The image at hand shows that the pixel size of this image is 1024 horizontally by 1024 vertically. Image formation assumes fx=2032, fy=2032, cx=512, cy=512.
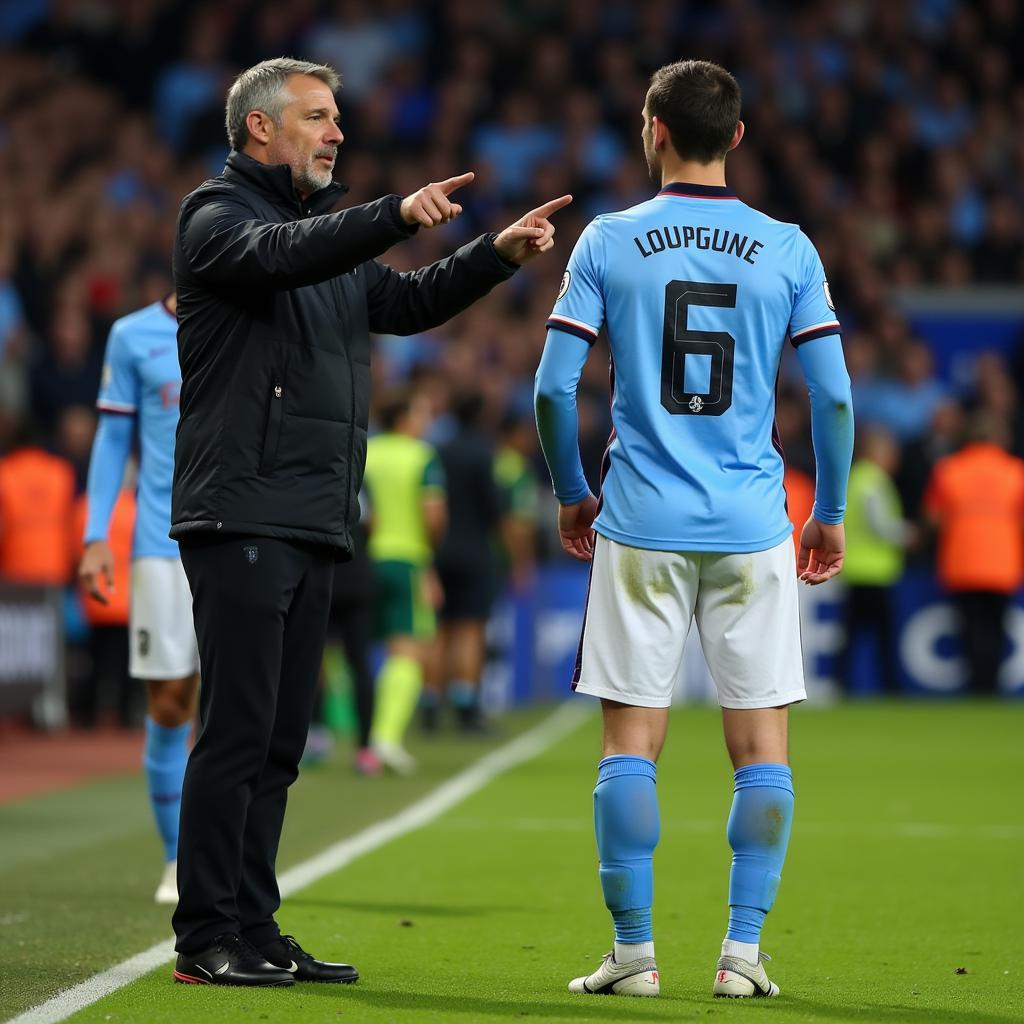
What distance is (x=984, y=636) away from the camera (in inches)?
714

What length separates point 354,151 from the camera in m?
22.9

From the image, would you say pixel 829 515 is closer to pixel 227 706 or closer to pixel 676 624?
pixel 676 624

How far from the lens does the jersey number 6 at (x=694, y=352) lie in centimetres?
495

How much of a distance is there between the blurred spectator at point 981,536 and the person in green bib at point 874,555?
482 mm

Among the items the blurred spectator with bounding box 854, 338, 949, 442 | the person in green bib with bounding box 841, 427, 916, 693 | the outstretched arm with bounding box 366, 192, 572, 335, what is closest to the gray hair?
the outstretched arm with bounding box 366, 192, 572, 335

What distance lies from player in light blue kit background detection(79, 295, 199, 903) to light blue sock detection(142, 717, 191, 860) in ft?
0.29

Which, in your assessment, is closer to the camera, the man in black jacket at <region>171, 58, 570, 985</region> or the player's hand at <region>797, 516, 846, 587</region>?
the man in black jacket at <region>171, 58, 570, 985</region>

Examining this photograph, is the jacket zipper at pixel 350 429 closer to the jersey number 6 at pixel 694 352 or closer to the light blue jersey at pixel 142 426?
the jersey number 6 at pixel 694 352

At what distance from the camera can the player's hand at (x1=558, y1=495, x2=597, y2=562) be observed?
510 cm

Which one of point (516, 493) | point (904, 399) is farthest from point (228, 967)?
point (904, 399)

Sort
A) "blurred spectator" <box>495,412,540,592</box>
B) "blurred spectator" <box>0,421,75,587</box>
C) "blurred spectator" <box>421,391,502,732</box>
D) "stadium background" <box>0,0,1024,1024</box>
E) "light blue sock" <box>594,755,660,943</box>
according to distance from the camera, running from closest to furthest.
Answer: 1. "light blue sock" <box>594,755,660,943</box>
2. "stadium background" <box>0,0,1024,1024</box>
3. "blurred spectator" <box>421,391,502,732</box>
4. "blurred spectator" <box>0,421,75,587</box>
5. "blurred spectator" <box>495,412,540,592</box>

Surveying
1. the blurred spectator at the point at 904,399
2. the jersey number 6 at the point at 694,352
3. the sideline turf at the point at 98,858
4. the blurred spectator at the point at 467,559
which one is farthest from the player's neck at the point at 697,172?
the blurred spectator at the point at 904,399

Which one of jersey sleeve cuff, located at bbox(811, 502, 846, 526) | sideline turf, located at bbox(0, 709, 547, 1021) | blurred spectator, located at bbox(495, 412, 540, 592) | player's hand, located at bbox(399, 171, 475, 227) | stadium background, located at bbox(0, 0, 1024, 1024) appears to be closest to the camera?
player's hand, located at bbox(399, 171, 475, 227)

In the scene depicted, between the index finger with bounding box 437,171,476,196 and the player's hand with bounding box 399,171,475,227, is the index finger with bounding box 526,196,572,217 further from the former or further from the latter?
the player's hand with bounding box 399,171,475,227
